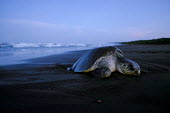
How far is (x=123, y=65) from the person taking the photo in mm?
2729

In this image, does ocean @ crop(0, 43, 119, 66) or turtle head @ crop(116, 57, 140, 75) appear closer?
turtle head @ crop(116, 57, 140, 75)

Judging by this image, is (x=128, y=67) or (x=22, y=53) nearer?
(x=128, y=67)

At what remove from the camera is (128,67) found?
8.79 feet

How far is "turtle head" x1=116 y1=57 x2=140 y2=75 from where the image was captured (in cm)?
263

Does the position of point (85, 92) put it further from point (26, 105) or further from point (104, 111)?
point (26, 105)

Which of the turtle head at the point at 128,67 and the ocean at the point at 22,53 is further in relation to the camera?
the ocean at the point at 22,53

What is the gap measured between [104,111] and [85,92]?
0.57m

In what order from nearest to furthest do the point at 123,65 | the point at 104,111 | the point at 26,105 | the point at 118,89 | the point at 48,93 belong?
1. the point at 104,111
2. the point at 26,105
3. the point at 48,93
4. the point at 118,89
5. the point at 123,65

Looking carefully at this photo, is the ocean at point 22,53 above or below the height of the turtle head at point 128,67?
above

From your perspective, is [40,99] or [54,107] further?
[40,99]

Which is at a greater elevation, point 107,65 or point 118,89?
point 107,65

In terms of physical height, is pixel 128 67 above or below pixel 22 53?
below

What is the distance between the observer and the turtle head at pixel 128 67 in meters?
2.63

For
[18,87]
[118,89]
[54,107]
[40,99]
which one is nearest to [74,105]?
[54,107]
